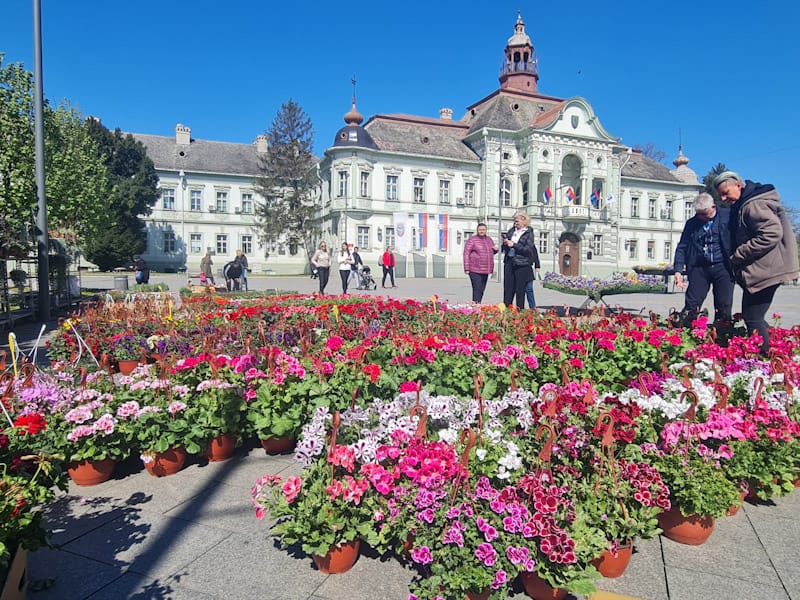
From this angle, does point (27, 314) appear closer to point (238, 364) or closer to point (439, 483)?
point (238, 364)

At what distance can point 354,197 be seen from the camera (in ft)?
130

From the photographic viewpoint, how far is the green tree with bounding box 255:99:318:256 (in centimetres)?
4472

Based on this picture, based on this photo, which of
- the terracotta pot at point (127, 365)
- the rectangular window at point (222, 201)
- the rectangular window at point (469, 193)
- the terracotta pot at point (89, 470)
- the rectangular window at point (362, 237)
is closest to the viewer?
the terracotta pot at point (89, 470)

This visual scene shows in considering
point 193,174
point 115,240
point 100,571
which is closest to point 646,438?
point 100,571

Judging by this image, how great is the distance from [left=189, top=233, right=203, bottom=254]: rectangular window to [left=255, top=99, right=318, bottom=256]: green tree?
20.9 feet

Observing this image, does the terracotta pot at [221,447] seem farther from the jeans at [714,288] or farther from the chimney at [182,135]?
the chimney at [182,135]

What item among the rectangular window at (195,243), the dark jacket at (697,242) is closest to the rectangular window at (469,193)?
the rectangular window at (195,243)

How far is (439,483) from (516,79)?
55186 mm

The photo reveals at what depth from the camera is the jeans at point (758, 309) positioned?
492 centimetres

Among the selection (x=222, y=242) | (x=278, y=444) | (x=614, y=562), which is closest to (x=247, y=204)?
(x=222, y=242)

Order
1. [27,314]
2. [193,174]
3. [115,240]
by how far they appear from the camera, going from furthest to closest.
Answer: [193,174] < [115,240] < [27,314]

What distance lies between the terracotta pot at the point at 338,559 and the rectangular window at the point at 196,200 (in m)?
50.5

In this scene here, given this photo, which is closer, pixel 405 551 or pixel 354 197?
pixel 405 551

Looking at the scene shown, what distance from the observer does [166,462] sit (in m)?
3.50
